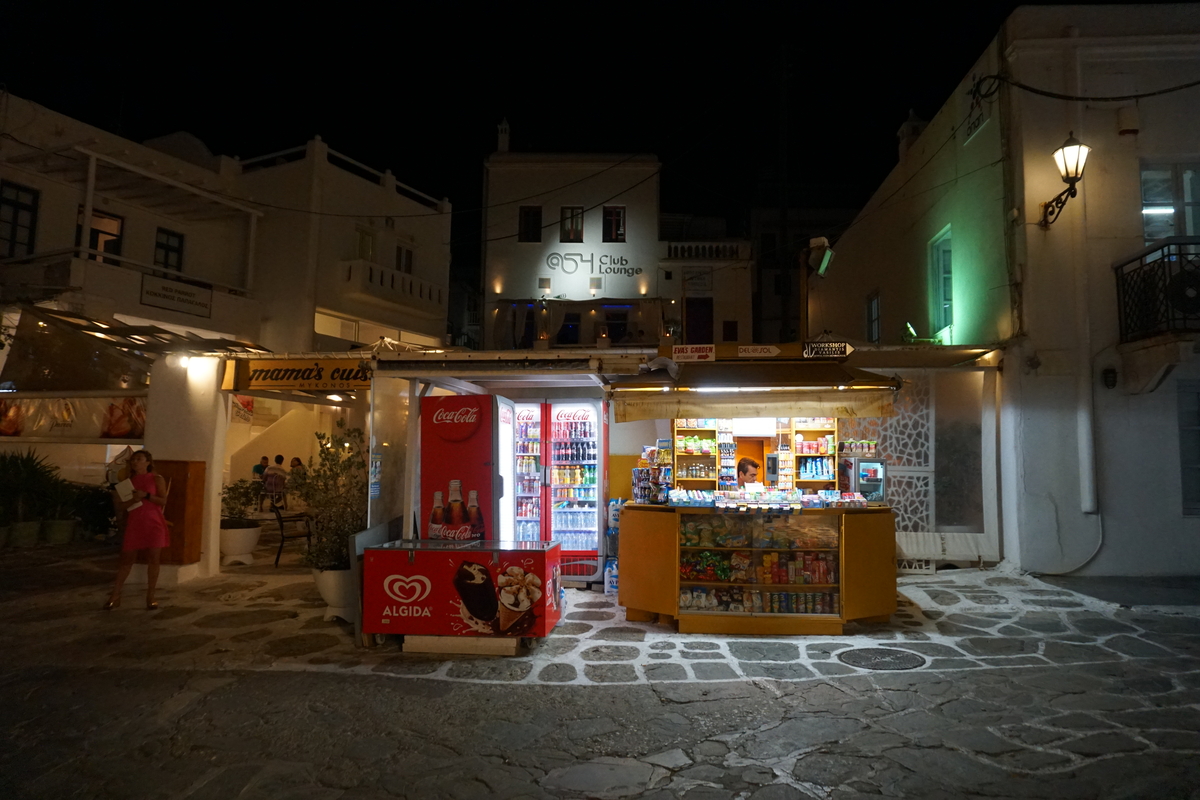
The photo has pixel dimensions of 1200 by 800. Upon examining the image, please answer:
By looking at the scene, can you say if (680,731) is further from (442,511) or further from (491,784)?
(442,511)

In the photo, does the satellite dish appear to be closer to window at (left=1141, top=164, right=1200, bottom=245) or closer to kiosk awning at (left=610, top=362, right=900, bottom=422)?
window at (left=1141, top=164, right=1200, bottom=245)

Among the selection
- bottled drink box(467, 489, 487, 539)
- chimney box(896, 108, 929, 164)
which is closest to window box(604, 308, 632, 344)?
chimney box(896, 108, 929, 164)

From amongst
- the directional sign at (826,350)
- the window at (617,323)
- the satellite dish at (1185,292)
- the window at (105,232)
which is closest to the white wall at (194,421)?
the window at (105,232)

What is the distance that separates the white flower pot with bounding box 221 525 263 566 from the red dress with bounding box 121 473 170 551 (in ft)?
8.77

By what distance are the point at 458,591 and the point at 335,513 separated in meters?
2.31

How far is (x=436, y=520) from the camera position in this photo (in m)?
7.57

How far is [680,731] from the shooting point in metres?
4.59

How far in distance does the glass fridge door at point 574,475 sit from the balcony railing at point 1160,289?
7734 millimetres

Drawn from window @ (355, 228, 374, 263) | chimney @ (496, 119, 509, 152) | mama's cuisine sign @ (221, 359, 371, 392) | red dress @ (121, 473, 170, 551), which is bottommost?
red dress @ (121, 473, 170, 551)

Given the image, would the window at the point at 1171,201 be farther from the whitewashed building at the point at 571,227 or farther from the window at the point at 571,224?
the window at the point at 571,224

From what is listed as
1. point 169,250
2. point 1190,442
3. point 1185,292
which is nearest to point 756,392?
point 1185,292

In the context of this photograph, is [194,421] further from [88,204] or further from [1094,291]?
[1094,291]

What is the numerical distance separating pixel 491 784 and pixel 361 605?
3214mm

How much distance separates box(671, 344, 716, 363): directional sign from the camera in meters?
7.71
